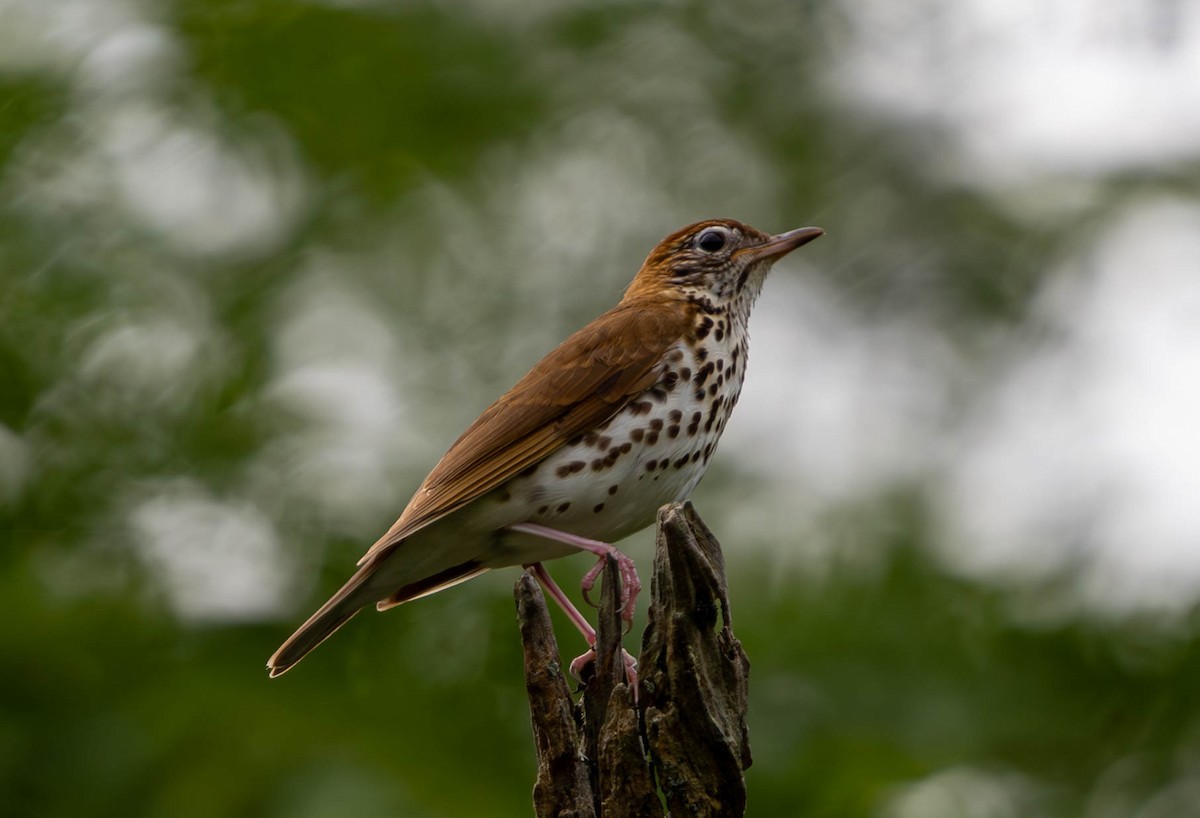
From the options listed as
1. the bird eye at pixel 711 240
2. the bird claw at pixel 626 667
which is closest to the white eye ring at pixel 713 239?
the bird eye at pixel 711 240

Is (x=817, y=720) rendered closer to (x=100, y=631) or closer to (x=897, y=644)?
(x=897, y=644)

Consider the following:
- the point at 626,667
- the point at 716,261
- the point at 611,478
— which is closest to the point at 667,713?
the point at 626,667

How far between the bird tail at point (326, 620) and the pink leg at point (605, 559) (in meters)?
0.51

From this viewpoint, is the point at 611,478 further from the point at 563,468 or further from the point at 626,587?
the point at 626,587

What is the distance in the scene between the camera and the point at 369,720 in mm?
6898

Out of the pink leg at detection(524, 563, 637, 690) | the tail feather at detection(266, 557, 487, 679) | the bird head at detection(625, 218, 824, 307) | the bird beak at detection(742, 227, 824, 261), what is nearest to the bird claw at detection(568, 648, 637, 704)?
the pink leg at detection(524, 563, 637, 690)

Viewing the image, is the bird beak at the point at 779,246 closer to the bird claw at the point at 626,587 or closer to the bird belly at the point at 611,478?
the bird belly at the point at 611,478

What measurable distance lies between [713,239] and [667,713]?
275cm

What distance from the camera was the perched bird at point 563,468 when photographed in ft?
15.3

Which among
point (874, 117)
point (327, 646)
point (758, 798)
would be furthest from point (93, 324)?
point (874, 117)

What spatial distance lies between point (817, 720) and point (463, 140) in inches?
175

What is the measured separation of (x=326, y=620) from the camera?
4594 mm

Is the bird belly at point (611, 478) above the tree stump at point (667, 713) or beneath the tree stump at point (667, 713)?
above

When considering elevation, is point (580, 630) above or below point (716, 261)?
below
